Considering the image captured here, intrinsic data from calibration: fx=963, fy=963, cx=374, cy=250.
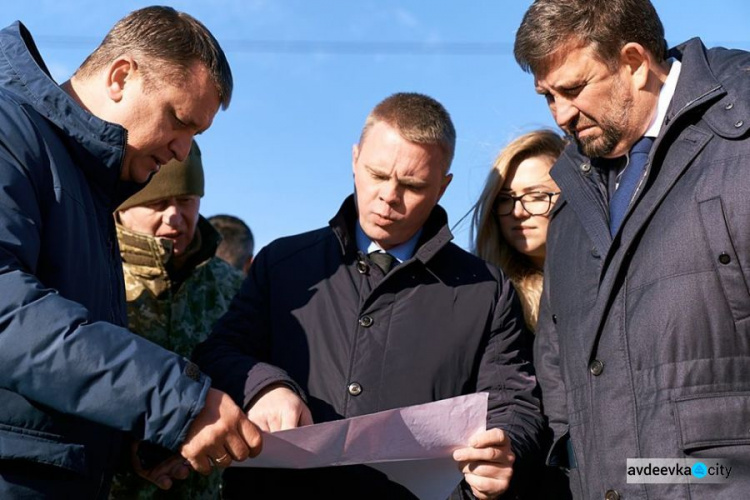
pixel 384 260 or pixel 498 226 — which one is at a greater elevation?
pixel 498 226

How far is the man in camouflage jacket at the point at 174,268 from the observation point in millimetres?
4391

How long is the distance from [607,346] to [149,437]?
1.45 metres

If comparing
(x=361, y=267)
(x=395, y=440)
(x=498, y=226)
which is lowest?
(x=395, y=440)

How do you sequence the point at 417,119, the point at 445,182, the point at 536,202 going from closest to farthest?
the point at 417,119
the point at 445,182
the point at 536,202

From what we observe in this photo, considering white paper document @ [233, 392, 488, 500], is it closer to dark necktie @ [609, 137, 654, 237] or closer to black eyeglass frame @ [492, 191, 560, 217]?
dark necktie @ [609, 137, 654, 237]

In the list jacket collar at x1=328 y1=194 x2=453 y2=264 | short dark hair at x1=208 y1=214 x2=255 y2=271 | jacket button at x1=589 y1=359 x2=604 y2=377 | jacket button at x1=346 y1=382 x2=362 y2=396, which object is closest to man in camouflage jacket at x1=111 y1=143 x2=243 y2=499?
jacket collar at x1=328 y1=194 x2=453 y2=264

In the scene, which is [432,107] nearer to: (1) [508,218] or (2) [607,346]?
(1) [508,218]

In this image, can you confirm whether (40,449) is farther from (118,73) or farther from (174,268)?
(174,268)

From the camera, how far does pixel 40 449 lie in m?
2.44

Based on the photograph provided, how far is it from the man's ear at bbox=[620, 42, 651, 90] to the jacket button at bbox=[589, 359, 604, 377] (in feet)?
3.22

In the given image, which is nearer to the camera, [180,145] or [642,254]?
[642,254]

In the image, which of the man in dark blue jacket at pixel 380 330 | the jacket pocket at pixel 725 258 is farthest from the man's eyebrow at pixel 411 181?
the jacket pocket at pixel 725 258

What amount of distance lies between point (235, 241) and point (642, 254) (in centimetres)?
454

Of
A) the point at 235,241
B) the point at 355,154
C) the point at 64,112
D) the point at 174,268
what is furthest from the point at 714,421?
the point at 235,241
